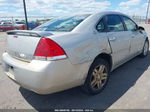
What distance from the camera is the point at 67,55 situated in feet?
7.11

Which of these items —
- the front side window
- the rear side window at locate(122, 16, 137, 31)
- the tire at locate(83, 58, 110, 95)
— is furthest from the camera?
the rear side window at locate(122, 16, 137, 31)

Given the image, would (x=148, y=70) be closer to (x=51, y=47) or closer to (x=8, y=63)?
(x=51, y=47)

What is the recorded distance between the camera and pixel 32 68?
2074 millimetres

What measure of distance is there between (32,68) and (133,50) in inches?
125

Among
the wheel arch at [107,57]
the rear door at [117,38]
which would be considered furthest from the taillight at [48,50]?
the rear door at [117,38]

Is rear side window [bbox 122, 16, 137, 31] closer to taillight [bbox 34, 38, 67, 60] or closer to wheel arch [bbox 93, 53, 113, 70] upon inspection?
wheel arch [bbox 93, 53, 113, 70]

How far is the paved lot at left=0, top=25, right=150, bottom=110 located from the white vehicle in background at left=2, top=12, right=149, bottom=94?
254 mm

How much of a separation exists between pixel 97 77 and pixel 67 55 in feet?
3.35

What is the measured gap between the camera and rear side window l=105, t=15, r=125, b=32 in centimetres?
315

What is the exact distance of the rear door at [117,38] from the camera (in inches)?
123

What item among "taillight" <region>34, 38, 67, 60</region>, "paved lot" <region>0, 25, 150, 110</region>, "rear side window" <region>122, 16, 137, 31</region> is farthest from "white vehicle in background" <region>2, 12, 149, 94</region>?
"rear side window" <region>122, 16, 137, 31</region>

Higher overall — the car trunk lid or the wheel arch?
the car trunk lid

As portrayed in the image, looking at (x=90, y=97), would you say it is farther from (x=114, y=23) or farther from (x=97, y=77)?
(x=114, y=23)

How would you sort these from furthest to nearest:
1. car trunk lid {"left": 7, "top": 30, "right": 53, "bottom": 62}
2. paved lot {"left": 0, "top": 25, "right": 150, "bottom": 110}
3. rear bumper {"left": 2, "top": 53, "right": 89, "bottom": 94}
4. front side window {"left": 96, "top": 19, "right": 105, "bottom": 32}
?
front side window {"left": 96, "top": 19, "right": 105, "bottom": 32}, paved lot {"left": 0, "top": 25, "right": 150, "bottom": 110}, car trunk lid {"left": 7, "top": 30, "right": 53, "bottom": 62}, rear bumper {"left": 2, "top": 53, "right": 89, "bottom": 94}
